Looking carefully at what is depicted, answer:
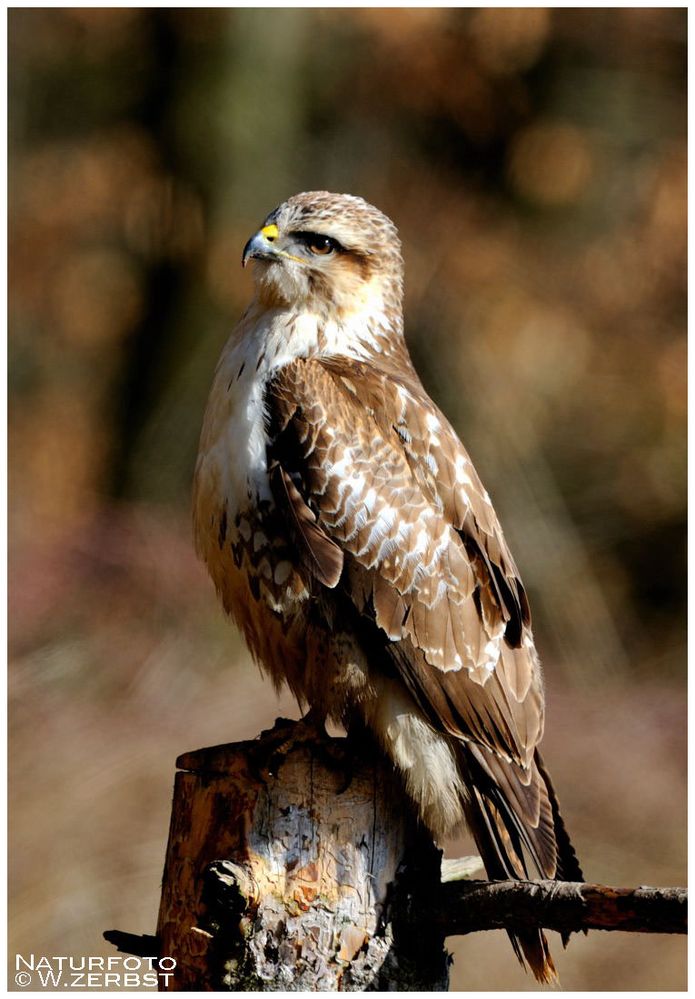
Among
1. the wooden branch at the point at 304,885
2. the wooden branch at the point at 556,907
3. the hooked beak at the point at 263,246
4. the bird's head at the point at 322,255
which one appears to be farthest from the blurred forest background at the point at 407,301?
the wooden branch at the point at 556,907

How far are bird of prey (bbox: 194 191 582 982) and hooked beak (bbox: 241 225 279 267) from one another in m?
0.29

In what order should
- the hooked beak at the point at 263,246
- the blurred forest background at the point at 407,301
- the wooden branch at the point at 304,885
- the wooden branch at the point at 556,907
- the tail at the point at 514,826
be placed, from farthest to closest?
the blurred forest background at the point at 407,301, the hooked beak at the point at 263,246, the tail at the point at 514,826, the wooden branch at the point at 304,885, the wooden branch at the point at 556,907

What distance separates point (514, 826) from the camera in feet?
12.1

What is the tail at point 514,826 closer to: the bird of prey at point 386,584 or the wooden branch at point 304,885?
the bird of prey at point 386,584

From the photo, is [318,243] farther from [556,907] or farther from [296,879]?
[556,907]

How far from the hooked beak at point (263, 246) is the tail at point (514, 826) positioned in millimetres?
1580

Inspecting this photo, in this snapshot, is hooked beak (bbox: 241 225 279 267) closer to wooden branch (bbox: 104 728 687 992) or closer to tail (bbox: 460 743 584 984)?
wooden branch (bbox: 104 728 687 992)

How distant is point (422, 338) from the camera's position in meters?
10.1

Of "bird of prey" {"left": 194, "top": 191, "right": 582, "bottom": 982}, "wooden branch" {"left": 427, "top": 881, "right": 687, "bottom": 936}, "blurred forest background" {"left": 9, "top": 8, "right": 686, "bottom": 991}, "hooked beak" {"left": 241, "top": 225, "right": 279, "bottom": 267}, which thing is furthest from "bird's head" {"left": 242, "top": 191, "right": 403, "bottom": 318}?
"blurred forest background" {"left": 9, "top": 8, "right": 686, "bottom": 991}

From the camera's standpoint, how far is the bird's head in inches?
164

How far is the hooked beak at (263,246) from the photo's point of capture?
4137 mm

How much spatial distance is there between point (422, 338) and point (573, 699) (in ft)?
9.48

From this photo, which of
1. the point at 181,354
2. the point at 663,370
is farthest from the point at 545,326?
the point at 181,354

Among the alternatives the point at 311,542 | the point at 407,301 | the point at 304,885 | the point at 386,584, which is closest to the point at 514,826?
the point at 304,885
